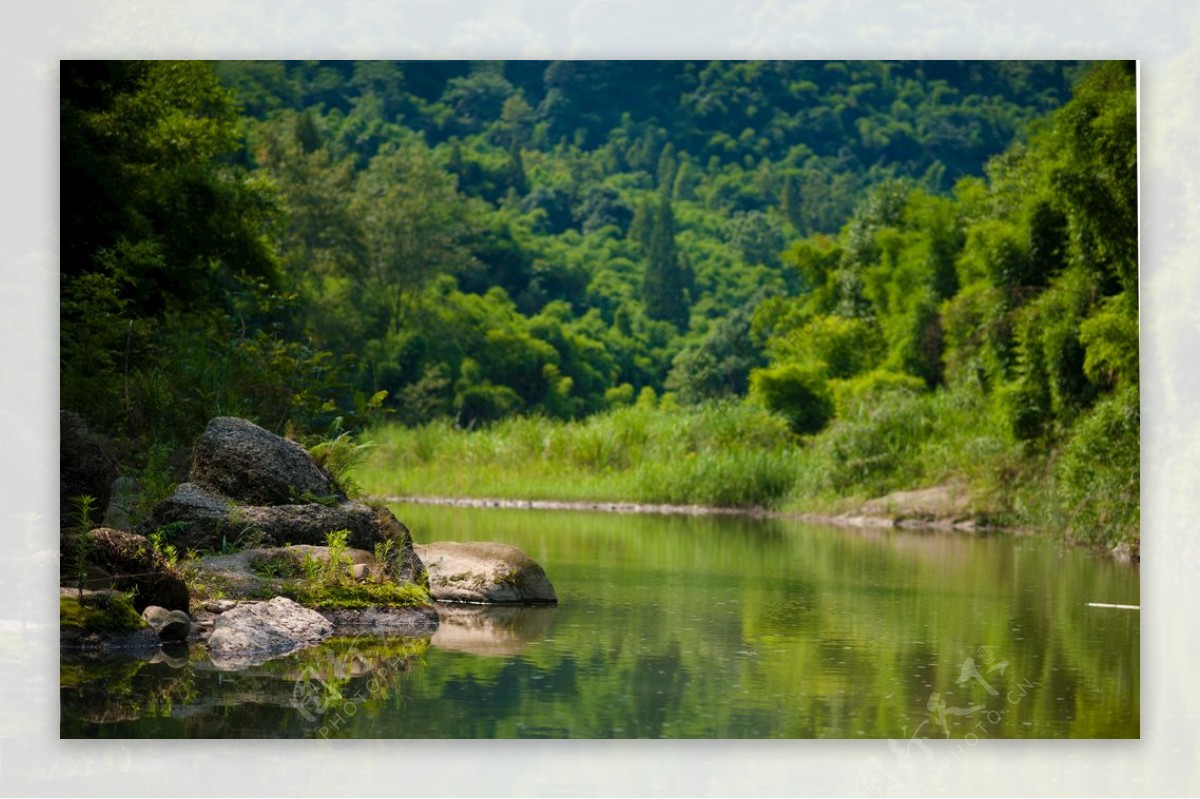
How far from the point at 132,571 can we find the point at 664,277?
10.2 metres

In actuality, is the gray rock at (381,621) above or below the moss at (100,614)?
below

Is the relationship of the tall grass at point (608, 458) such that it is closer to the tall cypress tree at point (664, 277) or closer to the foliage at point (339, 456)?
the tall cypress tree at point (664, 277)

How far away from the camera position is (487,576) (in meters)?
12.4

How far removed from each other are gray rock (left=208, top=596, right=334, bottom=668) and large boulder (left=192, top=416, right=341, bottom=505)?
1.36 meters

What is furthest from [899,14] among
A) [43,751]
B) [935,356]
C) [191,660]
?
[935,356]

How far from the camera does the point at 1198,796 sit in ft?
27.6

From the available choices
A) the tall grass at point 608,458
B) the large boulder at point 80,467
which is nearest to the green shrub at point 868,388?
the tall grass at point 608,458

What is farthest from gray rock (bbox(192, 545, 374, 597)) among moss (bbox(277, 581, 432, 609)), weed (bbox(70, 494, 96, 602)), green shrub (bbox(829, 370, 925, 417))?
green shrub (bbox(829, 370, 925, 417))

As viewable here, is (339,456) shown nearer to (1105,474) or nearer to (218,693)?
(218,693)

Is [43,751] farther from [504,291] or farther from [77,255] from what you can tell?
[504,291]

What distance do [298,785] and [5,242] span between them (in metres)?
3.59

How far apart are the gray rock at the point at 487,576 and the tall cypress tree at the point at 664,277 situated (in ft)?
18.7

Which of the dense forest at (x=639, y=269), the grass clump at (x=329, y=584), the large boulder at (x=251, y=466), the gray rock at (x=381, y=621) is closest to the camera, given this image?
the gray rock at (x=381, y=621)

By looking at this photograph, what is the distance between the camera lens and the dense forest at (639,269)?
1288cm
